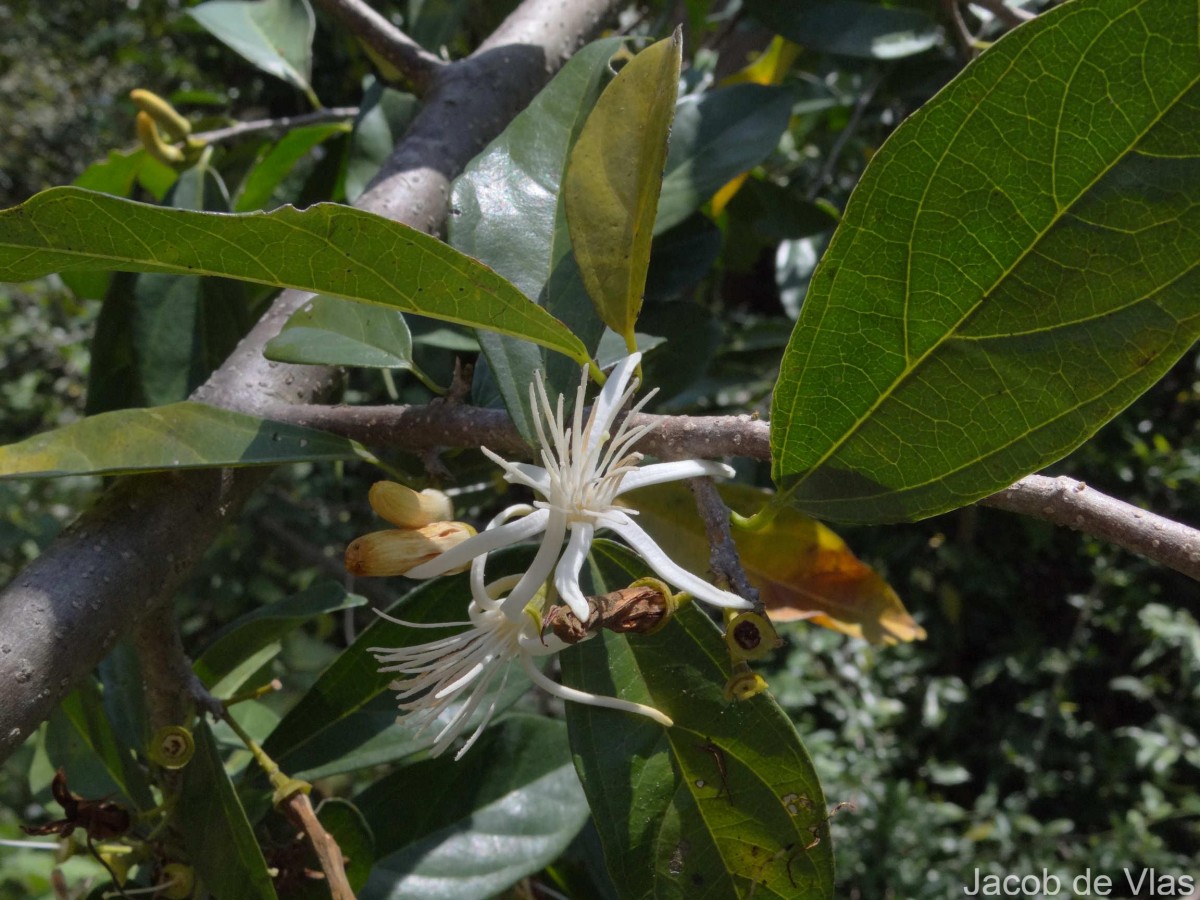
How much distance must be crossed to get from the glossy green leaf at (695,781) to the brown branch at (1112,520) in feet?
0.53

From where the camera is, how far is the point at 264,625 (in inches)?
29.4

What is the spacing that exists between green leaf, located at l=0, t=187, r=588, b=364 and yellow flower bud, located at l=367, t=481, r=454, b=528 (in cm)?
10

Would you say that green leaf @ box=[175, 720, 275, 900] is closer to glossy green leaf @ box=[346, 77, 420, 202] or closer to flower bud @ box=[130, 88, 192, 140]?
glossy green leaf @ box=[346, 77, 420, 202]

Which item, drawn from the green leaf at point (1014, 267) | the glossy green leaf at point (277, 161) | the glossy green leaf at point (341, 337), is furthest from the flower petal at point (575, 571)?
the glossy green leaf at point (277, 161)

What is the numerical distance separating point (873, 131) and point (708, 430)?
155 centimetres

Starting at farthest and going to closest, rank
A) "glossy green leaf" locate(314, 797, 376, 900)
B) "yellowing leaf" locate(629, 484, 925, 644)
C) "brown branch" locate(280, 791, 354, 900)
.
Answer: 1. "yellowing leaf" locate(629, 484, 925, 644)
2. "glossy green leaf" locate(314, 797, 376, 900)
3. "brown branch" locate(280, 791, 354, 900)

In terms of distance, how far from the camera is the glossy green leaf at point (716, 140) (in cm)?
82

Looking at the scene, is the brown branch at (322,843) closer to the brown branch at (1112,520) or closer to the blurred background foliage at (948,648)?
the brown branch at (1112,520)

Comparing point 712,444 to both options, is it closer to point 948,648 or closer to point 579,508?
point 579,508

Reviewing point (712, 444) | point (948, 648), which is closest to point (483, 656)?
point (712, 444)

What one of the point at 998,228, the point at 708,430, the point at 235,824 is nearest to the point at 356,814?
the point at 235,824

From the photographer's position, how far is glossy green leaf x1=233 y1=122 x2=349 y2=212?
1066mm

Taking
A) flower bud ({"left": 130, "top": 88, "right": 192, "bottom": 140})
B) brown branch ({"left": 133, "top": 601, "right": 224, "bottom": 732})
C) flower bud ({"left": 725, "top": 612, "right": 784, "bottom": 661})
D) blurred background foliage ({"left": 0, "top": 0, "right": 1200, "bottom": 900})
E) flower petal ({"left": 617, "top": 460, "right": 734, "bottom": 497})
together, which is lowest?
blurred background foliage ({"left": 0, "top": 0, "right": 1200, "bottom": 900})

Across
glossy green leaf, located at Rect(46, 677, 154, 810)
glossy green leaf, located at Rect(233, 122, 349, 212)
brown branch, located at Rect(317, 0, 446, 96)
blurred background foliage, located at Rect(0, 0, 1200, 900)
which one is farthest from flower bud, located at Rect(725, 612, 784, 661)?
blurred background foliage, located at Rect(0, 0, 1200, 900)
